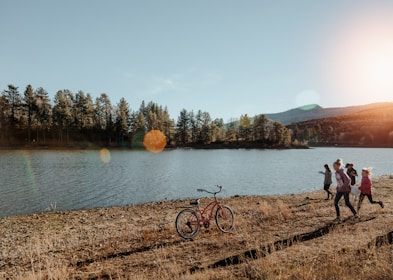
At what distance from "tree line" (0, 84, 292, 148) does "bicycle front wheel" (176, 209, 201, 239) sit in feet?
315

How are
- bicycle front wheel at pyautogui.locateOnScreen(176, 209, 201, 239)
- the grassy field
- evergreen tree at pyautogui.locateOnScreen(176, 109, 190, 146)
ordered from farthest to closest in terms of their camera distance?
evergreen tree at pyautogui.locateOnScreen(176, 109, 190, 146) < bicycle front wheel at pyautogui.locateOnScreen(176, 209, 201, 239) < the grassy field

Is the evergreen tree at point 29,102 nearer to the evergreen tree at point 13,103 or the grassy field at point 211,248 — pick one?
the evergreen tree at point 13,103

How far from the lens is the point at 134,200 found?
24141 millimetres

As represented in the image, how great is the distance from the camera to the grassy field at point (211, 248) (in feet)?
23.0

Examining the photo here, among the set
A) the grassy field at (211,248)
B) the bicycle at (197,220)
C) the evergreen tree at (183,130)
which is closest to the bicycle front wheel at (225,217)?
the bicycle at (197,220)

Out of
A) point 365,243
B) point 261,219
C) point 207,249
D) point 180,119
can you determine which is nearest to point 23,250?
point 207,249

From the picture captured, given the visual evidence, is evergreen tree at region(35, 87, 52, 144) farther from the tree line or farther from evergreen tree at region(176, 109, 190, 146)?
evergreen tree at region(176, 109, 190, 146)

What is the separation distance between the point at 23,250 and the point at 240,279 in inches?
348

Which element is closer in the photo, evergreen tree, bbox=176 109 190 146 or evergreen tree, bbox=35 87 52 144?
evergreen tree, bbox=35 87 52 144

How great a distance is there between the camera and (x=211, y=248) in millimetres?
9594

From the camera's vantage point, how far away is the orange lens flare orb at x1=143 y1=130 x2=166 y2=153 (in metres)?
118

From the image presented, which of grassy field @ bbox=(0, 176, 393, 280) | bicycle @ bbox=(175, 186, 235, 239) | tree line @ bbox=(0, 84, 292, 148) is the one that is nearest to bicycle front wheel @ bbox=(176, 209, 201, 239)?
bicycle @ bbox=(175, 186, 235, 239)

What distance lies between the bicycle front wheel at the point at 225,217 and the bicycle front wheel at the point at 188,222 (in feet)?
3.25

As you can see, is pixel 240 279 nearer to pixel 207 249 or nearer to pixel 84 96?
pixel 207 249
